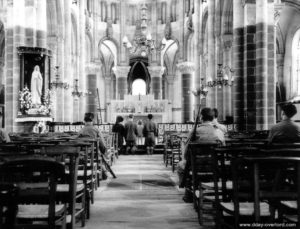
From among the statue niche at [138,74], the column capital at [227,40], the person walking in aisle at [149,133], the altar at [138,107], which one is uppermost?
the statue niche at [138,74]

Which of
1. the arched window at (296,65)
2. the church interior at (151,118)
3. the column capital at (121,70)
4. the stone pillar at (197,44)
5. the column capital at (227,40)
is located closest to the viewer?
the church interior at (151,118)

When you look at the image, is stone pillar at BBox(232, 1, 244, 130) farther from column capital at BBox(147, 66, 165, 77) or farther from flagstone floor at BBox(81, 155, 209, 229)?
column capital at BBox(147, 66, 165, 77)

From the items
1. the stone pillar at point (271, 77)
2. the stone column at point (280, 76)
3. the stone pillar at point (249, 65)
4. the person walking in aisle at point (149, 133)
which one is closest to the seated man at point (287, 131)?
the stone pillar at point (271, 77)

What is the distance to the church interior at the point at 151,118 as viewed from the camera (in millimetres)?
4254

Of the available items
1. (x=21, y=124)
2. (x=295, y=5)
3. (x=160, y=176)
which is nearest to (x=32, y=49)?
(x=21, y=124)

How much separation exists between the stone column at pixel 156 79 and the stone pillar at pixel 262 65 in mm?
21098

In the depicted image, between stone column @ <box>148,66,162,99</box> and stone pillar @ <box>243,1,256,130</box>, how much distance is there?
67.3 ft

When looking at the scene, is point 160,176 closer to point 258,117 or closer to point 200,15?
point 258,117

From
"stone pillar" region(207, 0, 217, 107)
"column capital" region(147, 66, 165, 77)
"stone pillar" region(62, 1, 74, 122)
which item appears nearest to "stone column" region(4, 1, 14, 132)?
"stone pillar" region(62, 1, 74, 122)

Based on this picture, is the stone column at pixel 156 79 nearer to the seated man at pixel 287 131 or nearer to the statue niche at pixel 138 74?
the statue niche at pixel 138 74

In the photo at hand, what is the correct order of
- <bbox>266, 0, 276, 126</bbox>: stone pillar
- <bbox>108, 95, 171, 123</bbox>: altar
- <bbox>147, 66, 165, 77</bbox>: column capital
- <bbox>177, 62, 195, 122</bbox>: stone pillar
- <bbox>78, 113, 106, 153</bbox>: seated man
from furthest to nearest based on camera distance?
<bbox>147, 66, 165, 77</bbox>: column capital < <bbox>177, 62, 195, 122</bbox>: stone pillar < <bbox>108, 95, 171, 123</bbox>: altar < <bbox>266, 0, 276, 126</bbox>: stone pillar < <bbox>78, 113, 106, 153</bbox>: seated man

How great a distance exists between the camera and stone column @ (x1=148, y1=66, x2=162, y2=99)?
1491 inches

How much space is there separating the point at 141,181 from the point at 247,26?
9.56 m

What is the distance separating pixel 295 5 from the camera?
80.3 feet
